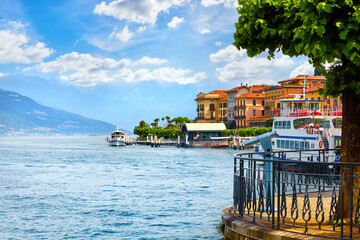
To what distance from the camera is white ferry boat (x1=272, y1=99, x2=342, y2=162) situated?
138ft

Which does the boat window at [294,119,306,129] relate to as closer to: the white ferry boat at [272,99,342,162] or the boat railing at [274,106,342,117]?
the white ferry boat at [272,99,342,162]

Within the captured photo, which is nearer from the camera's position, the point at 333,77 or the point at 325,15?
the point at 325,15

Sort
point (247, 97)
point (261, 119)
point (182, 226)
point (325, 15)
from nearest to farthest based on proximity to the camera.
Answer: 1. point (325, 15)
2. point (182, 226)
3. point (261, 119)
4. point (247, 97)

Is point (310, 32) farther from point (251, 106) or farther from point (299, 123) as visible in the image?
point (251, 106)

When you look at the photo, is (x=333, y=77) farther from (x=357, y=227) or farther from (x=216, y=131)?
(x=216, y=131)

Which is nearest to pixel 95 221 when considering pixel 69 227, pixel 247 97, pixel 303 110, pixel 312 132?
pixel 69 227

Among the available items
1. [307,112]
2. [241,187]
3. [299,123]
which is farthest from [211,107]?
[241,187]

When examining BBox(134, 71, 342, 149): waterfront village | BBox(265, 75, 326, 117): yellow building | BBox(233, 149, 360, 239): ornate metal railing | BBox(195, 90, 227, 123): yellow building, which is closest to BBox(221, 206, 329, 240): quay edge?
BBox(233, 149, 360, 239): ornate metal railing

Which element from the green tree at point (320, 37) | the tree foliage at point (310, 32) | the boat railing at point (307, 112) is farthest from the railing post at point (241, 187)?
the boat railing at point (307, 112)

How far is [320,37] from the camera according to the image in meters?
8.17

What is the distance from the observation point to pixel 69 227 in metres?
19.5

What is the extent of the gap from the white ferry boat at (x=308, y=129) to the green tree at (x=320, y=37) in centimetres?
3292

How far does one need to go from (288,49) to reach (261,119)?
116 m

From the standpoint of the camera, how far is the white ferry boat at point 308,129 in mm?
42000
